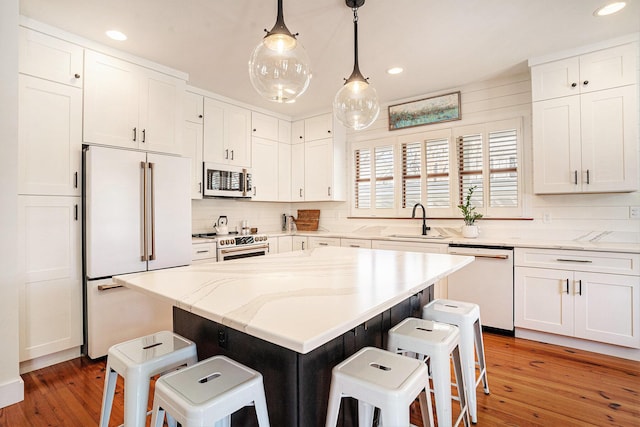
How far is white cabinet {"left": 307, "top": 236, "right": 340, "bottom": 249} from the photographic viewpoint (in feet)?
14.1

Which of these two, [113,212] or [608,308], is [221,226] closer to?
[113,212]

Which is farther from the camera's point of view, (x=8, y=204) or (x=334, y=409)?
(x=8, y=204)

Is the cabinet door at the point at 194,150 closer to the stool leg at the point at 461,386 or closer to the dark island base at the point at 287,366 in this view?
the dark island base at the point at 287,366

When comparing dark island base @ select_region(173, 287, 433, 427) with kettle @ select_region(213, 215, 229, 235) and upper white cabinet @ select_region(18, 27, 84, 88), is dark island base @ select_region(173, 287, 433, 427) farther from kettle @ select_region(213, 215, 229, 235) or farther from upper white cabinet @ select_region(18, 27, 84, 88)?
kettle @ select_region(213, 215, 229, 235)

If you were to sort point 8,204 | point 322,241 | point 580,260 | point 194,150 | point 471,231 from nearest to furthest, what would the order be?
point 8,204 → point 580,260 → point 471,231 → point 194,150 → point 322,241

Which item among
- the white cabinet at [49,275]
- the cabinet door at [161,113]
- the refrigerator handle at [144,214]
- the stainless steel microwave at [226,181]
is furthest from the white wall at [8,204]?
the stainless steel microwave at [226,181]

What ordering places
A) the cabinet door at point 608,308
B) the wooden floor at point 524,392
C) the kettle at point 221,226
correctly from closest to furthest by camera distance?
the wooden floor at point 524,392 → the cabinet door at point 608,308 → the kettle at point 221,226

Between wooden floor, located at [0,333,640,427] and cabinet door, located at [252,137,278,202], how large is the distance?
2.68 m

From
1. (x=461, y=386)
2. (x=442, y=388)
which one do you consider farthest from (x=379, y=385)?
(x=461, y=386)

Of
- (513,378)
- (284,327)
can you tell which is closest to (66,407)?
(284,327)

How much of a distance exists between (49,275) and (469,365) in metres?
3.04

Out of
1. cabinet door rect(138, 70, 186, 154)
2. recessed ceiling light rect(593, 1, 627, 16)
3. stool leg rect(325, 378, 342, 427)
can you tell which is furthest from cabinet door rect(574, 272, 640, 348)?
cabinet door rect(138, 70, 186, 154)

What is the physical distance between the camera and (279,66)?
1713 mm

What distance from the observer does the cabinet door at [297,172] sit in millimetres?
4977
